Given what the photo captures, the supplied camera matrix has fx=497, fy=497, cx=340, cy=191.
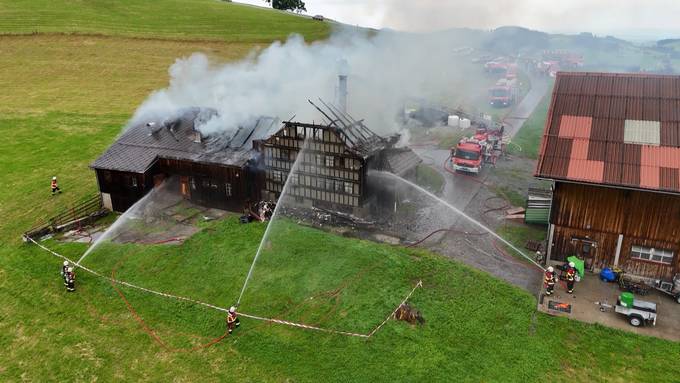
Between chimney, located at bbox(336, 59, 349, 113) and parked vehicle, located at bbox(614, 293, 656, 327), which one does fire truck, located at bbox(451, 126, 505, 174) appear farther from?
parked vehicle, located at bbox(614, 293, 656, 327)

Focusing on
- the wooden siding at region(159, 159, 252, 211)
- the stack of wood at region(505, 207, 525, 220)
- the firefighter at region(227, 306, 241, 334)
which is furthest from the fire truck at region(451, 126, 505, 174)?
the firefighter at region(227, 306, 241, 334)

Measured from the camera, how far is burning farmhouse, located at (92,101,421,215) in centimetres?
3086

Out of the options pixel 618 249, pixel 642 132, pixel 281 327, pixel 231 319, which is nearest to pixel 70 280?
pixel 231 319

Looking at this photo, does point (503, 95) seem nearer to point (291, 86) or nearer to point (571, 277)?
point (291, 86)

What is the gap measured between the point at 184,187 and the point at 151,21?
68687 millimetres

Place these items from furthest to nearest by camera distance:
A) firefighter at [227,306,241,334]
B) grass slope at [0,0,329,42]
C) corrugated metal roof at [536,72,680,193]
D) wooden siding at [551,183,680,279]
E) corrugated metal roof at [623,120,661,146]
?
grass slope at [0,0,329,42], corrugated metal roof at [623,120,661,146], wooden siding at [551,183,680,279], corrugated metal roof at [536,72,680,193], firefighter at [227,306,241,334]

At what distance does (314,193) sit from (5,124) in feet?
141

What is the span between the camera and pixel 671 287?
74.9 ft

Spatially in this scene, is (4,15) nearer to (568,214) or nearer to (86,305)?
(86,305)

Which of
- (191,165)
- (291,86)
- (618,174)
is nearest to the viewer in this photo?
(618,174)

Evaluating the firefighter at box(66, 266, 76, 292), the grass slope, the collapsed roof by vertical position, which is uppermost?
the grass slope

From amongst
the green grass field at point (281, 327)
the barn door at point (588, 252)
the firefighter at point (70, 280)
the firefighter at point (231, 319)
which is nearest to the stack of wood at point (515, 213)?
the barn door at point (588, 252)

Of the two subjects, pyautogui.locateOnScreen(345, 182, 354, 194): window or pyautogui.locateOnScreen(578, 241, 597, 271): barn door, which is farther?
pyautogui.locateOnScreen(345, 182, 354, 194): window

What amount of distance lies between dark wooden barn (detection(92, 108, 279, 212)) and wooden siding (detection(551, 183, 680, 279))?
18.9 meters
